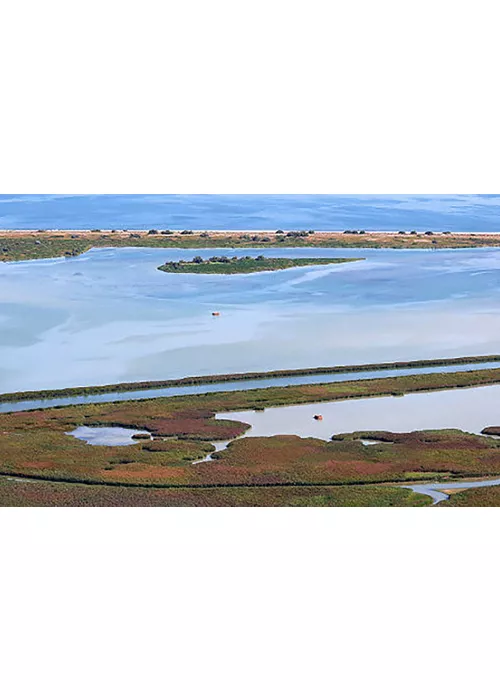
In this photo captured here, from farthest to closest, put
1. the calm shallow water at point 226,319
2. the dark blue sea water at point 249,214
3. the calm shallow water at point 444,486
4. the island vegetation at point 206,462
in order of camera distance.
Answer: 1. the dark blue sea water at point 249,214
2. the calm shallow water at point 226,319
3. the calm shallow water at point 444,486
4. the island vegetation at point 206,462

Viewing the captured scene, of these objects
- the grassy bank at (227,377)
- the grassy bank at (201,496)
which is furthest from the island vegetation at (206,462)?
the grassy bank at (227,377)

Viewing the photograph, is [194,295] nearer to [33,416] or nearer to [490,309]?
[490,309]

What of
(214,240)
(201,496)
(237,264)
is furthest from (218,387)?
(214,240)

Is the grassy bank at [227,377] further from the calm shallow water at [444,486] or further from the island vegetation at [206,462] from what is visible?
the calm shallow water at [444,486]

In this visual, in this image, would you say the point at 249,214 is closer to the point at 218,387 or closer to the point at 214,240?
the point at 214,240

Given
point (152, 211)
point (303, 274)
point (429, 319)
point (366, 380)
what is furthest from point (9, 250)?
point (152, 211)

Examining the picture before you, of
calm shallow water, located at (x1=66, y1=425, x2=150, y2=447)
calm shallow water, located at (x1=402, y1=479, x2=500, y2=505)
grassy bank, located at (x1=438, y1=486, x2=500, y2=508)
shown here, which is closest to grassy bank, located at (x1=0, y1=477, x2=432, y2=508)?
calm shallow water, located at (x1=402, y1=479, x2=500, y2=505)
